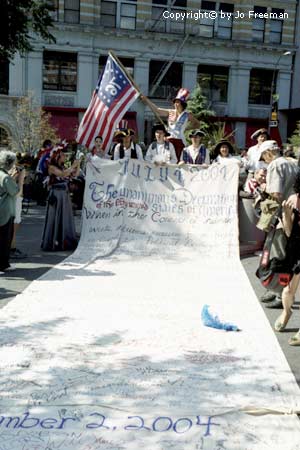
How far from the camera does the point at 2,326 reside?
493cm

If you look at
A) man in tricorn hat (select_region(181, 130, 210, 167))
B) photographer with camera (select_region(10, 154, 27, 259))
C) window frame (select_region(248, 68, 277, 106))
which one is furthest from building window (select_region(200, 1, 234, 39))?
photographer with camera (select_region(10, 154, 27, 259))

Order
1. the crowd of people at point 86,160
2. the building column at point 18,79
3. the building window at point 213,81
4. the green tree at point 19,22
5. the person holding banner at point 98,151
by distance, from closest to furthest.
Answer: the crowd of people at point 86,160, the person holding banner at point 98,151, the green tree at point 19,22, the building column at point 18,79, the building window at point 213,81

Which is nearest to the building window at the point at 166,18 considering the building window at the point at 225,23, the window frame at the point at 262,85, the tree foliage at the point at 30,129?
the building window at the point at 225,23

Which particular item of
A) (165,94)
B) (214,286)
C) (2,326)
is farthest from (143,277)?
(165,94)

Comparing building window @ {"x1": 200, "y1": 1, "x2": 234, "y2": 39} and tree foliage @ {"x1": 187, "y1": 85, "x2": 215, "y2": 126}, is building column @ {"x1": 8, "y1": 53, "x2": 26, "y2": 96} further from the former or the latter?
building window @ {"x1": 200, "y1": 1, "x2": 234, "y2": 39}

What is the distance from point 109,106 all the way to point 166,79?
88.5ft

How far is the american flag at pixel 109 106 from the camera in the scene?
30.6 feet

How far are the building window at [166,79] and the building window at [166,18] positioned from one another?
81.6 inches

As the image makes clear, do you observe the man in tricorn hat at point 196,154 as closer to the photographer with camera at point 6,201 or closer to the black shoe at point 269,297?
the photographer with camera at point 6,201

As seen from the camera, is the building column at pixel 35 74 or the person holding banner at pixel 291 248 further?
the building column at pixel 35 74

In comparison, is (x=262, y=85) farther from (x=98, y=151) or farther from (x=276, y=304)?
(x=276, y=304)

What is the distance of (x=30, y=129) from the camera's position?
27.6 m

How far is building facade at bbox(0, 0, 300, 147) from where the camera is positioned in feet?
107

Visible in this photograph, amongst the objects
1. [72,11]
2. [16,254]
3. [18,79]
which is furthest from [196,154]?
[72,11]
